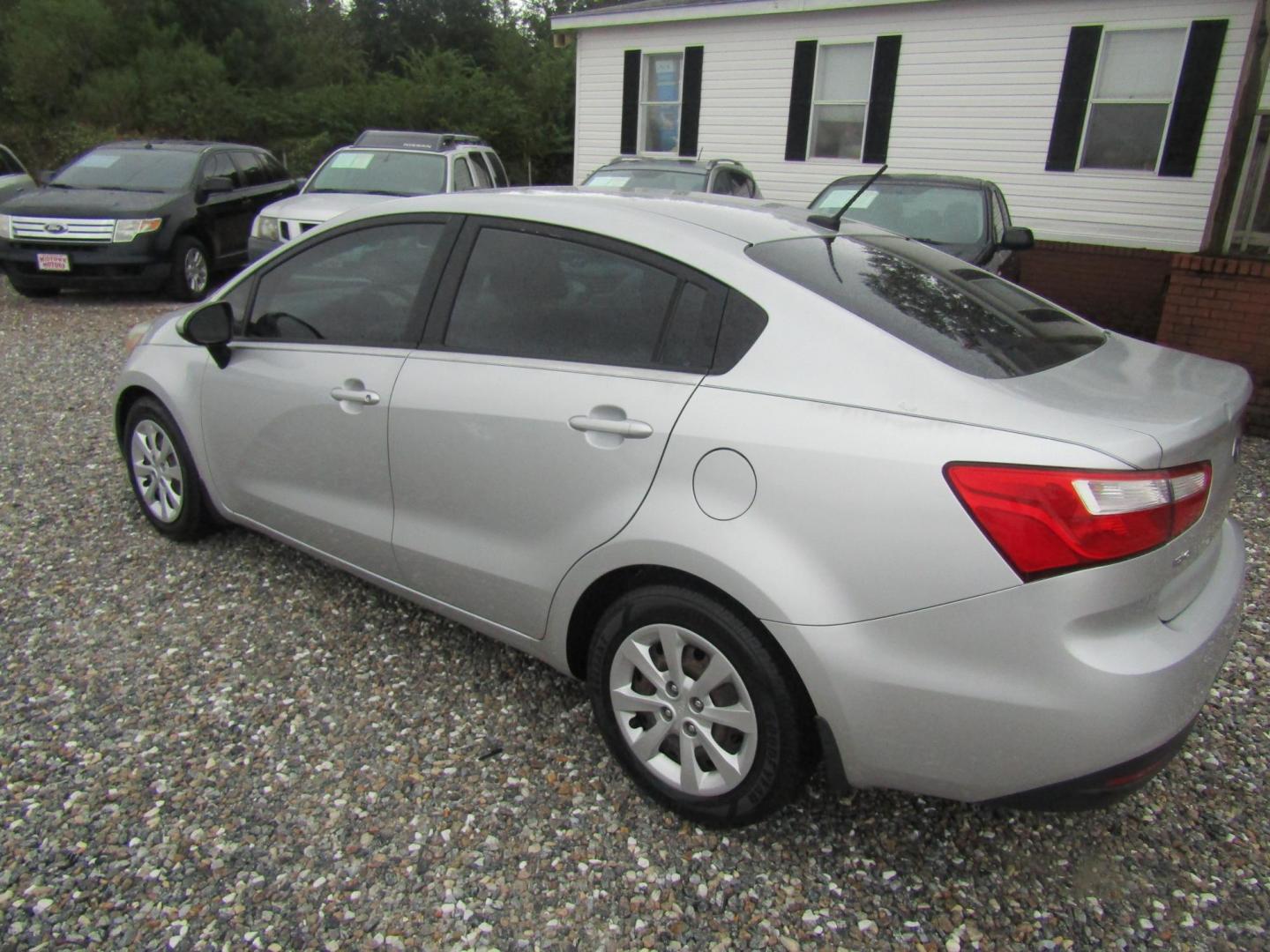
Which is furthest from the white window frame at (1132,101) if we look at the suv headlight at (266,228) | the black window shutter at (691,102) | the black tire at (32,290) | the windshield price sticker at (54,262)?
the black tire at (32,290)

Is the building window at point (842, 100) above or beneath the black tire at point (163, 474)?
above

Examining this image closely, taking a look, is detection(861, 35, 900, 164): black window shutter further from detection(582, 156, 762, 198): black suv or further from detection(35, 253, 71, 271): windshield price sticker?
detection(35, 253, 71, 271): windshield price sticker

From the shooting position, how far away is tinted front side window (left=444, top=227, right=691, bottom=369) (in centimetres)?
246

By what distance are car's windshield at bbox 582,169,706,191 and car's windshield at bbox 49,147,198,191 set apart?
471 cm

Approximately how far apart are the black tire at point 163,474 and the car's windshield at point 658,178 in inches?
253

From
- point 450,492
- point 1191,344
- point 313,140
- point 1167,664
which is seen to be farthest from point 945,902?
point 313,140

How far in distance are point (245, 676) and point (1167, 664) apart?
109 inches

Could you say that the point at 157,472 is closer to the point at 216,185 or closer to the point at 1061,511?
the point at 1061,511

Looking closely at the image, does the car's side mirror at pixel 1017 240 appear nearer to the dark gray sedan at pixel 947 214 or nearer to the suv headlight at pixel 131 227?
the dark gray sedan at pixel 947 214

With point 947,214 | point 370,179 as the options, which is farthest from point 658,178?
point 947,214

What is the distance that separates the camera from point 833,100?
12945 mm

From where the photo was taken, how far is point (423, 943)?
2127 millimetres

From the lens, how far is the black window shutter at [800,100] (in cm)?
1297

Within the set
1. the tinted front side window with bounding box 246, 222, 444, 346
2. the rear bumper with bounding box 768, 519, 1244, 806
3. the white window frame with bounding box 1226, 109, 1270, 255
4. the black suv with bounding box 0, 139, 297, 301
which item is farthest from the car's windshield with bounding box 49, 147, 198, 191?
the white window frame with bounding box 1226, 109, 1270, 255
